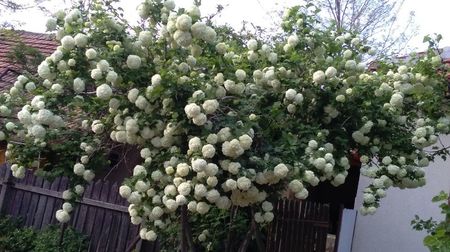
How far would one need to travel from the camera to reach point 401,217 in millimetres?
6914

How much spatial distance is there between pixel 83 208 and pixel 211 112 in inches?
180

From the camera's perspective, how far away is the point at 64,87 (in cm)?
481

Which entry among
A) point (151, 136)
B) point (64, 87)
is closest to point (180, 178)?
point (151, 136)

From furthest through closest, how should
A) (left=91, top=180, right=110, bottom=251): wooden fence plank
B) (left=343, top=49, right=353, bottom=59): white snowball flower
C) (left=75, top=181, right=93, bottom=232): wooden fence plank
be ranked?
1. (left=75, top=181, right=93, bottom=232): wooden fence plank
2. (left=91, top=180, right=110, bottom=251): wooden fence plank
3. (left=343, top=49, right=353, bottom=59): white snowball flower

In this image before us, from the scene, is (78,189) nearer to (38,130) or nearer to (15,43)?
(38,130)

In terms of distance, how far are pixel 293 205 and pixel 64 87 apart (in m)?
3.25

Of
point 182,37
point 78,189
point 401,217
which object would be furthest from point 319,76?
point 401,217

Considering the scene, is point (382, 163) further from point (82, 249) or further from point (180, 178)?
point (82, 249)

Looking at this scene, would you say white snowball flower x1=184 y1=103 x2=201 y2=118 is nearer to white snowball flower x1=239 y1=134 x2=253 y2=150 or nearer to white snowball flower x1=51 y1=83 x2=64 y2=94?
white snowball flower x1=239 y1=134 x2=253 y2=150

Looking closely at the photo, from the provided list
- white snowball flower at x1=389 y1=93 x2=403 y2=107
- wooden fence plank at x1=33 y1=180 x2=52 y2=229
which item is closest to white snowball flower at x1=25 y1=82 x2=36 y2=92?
white snowball flower at x1=389 y1=93 x2=403 y2=107

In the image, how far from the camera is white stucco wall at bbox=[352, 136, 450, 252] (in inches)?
261

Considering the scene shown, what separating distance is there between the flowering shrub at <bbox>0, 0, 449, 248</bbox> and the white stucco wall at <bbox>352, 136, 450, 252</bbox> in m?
1.36

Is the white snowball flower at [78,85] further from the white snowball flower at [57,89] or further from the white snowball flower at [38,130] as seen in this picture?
the white snowball flower at [38,130]

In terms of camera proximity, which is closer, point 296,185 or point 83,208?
point 296,185
